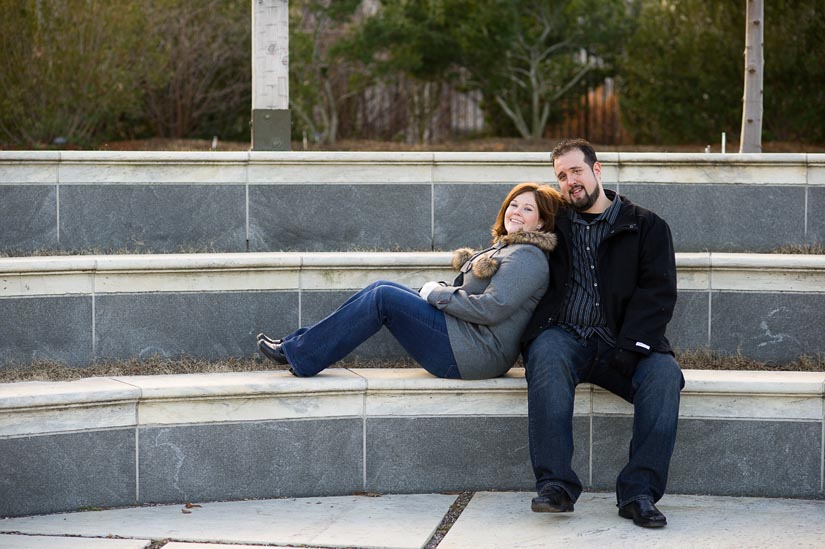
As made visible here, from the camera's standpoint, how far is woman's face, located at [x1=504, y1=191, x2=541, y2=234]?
184 inches

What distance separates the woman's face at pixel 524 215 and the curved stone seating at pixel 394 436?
64 centimetres

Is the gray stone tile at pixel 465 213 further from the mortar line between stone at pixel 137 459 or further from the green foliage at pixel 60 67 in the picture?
the green foliage at pixel 60 67

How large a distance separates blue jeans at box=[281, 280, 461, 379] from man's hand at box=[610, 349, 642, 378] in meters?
0.66

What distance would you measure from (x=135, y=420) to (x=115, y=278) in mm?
842

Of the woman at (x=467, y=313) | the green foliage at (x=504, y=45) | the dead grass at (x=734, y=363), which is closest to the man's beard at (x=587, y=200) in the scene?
the woman at (x=467, y=313)

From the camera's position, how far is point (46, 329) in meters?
4.94

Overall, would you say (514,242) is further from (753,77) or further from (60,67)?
(60,67)

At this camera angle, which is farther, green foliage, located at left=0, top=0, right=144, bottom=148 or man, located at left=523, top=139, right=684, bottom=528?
green foliage, located at left=0, top=0, right=144, bottom=148

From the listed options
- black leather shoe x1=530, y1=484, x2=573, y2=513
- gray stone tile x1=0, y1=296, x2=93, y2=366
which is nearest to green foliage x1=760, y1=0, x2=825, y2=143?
black leather shoe x1=530, y1=484, x2=573, y2=513

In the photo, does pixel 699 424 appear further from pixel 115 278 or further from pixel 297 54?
pixel 297 54

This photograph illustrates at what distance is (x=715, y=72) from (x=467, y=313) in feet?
19.0

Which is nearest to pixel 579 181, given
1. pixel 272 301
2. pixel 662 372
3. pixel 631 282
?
pixel 631 282

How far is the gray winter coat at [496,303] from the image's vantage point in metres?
4.52

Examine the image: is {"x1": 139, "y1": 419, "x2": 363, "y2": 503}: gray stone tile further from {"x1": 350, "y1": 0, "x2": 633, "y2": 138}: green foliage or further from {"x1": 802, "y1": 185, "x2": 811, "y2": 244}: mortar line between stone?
{"x1": 350, "y1": 0, "x2": 633, "y2": 138}: green foliage
